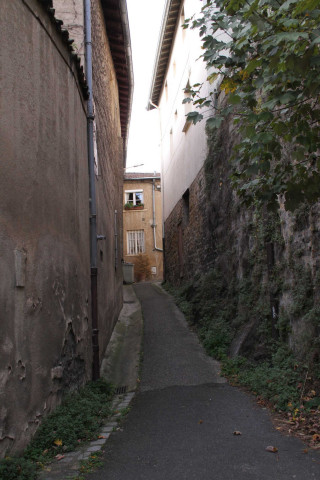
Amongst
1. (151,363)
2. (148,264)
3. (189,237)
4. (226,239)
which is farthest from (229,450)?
(148,264)

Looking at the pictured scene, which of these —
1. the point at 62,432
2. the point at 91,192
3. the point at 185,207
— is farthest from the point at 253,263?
the point at 185,207

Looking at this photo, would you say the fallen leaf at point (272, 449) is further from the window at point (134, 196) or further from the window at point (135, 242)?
the window at point (134, 196)

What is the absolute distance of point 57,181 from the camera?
4.96 metres

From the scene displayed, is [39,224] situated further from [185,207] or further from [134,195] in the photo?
[134,195]

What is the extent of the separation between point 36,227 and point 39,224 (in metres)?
0.10

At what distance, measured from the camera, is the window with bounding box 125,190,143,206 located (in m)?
27.4

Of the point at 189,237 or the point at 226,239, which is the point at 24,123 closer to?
the point at 226,239

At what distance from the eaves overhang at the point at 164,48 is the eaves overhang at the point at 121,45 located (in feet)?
8.58

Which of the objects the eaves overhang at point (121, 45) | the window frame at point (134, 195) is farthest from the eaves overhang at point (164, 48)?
the window frame at point (134, 195)

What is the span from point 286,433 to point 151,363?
144 inches

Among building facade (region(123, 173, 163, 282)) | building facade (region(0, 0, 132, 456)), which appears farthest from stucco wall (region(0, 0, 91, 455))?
building facade (region(123, 173, 163, 282))

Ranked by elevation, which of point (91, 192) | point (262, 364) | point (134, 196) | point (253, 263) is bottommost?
point (262, 364)

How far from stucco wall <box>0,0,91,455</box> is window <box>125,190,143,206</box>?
21420mm

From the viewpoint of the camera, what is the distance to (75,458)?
3992mm
